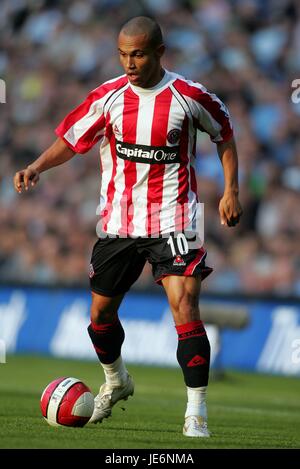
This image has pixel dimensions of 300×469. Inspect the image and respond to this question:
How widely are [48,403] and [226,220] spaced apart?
5.04 ft

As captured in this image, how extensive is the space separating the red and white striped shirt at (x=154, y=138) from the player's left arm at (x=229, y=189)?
7cm

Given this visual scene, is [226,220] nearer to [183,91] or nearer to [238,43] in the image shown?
[183,91]

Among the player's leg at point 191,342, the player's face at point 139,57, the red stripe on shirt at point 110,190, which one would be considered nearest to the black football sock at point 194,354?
the player's leg at point 191,342

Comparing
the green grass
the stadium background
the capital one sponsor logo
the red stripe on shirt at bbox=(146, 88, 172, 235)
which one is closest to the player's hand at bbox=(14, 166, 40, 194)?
the capital one sponsor logo

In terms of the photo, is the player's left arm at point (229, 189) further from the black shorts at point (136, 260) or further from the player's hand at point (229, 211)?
the black shorts at point (136, 260)

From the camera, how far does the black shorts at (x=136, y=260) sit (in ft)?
20.6

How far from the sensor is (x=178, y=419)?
24.5ft

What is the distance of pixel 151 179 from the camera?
6.52m

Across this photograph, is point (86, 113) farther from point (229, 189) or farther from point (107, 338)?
point (107, 338)

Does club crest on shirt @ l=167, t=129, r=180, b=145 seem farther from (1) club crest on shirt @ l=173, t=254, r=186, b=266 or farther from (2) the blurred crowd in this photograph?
(2) the blurred crowd

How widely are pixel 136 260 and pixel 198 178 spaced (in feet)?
29.0

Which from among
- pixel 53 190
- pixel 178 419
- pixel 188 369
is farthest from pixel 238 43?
pixel 188 369

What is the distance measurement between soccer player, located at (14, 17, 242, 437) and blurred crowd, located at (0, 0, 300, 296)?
6.89 meters

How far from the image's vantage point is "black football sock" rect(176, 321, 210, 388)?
6133 mm
